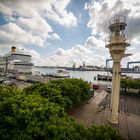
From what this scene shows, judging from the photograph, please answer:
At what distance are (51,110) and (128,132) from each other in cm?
1219

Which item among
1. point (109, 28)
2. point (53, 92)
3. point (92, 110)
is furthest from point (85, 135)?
point (92, 110)

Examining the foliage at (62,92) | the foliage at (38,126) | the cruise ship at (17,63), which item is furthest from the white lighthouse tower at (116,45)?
the cruise ship at (17,63)

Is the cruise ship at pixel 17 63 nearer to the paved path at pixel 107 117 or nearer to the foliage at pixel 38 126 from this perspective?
the paved path at pixel 107 117

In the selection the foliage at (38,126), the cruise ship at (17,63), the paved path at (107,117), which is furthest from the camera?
the cruise ship at (17,63)

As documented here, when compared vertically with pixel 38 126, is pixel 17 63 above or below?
above

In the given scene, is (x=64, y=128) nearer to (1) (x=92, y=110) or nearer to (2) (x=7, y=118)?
(2) (x=7, y=118)

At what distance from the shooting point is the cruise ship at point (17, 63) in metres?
109

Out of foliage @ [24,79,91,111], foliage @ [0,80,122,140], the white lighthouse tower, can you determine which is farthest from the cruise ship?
foliage @ [0,80,122,140]

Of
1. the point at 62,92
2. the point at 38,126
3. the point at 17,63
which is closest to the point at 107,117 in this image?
the point at 62,92

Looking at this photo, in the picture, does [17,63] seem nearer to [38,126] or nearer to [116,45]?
[116,45]

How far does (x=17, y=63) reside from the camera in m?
109

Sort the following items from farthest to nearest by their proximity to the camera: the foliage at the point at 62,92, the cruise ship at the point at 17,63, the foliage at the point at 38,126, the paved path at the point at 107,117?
the cruise ship at the point at 17,63 < the foliage at the point at 62,92 < the paved path at the point at 107,117 < the foliage at the point at 38,126

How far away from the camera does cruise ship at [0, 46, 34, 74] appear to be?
10903 centimetres

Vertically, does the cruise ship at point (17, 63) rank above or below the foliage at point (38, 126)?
above
